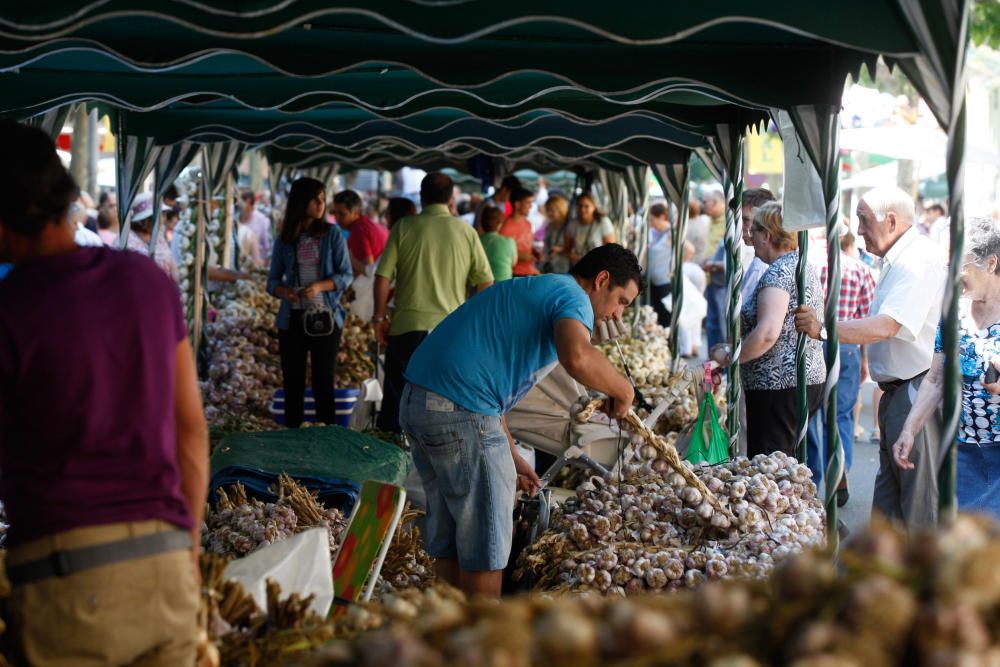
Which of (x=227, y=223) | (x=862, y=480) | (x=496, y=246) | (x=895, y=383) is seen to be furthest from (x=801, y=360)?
(x=227, y=223)

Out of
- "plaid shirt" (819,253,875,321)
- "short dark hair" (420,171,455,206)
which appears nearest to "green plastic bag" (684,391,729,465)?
"plaid shirt" (819,253,875,321)

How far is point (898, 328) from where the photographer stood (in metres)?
5.12

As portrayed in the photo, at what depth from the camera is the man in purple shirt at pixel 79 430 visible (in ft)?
6.57

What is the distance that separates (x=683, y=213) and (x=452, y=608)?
677 cm

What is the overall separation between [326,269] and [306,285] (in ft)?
0.60

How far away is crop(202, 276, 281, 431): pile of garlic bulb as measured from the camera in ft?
28.5

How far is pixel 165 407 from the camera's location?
2109mm

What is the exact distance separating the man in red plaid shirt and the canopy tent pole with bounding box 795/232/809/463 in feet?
1.58

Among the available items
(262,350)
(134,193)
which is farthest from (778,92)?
(262,350)

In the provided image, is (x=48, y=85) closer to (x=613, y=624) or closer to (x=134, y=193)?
(x=134, y=193)

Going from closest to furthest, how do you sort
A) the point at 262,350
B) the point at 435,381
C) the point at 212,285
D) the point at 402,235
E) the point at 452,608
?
the point at 452,608 → the point at 435,381 → the point at 402,235 → the point at 262,350 → the point at 212,285

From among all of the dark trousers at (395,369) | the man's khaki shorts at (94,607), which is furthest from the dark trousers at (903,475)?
the man's khaki shorts at (94,607)

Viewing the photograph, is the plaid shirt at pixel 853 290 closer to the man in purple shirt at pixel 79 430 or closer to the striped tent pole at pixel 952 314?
the striped tent pole at pixel 952 314

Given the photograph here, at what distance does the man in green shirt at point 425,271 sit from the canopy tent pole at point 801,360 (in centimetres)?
232
